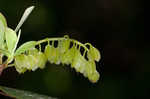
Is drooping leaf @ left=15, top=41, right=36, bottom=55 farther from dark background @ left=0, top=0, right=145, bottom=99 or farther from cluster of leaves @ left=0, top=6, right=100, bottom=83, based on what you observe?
dark background @ left=0, top=0, right=145, bottom=99

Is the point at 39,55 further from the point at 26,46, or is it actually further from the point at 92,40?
the point at 92,40

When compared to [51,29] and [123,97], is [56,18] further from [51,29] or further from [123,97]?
[123,97]

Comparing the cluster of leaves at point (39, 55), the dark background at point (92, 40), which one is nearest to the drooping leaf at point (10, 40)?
the cluster of leaves at point (39, 55)

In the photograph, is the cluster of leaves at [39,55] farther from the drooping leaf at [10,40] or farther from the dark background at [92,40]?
the dark background at [92,40]

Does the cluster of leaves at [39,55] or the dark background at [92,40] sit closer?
the cluster of leaves at [39,55]

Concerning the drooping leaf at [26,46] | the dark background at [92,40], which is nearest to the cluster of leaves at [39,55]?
the drooping leaf at [26,46]

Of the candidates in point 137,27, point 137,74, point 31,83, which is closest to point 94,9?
point 137,27

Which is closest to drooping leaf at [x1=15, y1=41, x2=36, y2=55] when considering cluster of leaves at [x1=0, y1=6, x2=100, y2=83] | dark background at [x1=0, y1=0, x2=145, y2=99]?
cluster of leaves at [x1=0, y1=6, x2=100, y2=83]

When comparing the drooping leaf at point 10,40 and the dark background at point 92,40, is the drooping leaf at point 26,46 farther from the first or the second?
the dark background at point 92,40
